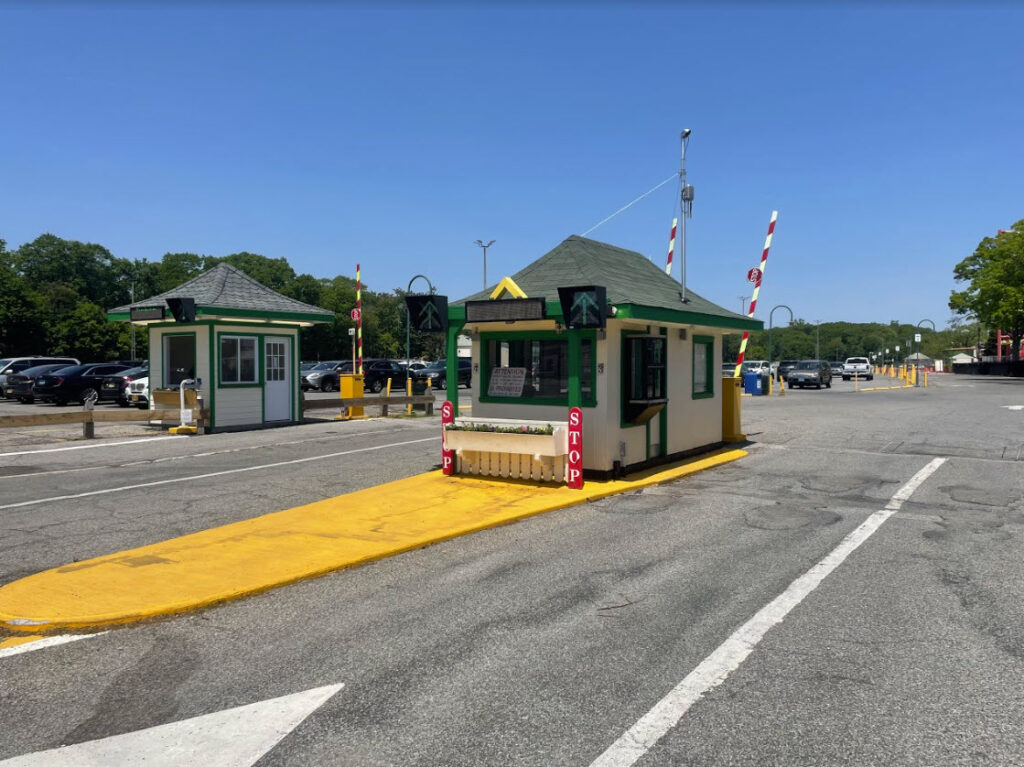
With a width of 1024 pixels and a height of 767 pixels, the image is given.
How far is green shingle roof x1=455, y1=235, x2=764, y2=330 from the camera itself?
10.5 metres

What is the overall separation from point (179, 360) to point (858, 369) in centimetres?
4926

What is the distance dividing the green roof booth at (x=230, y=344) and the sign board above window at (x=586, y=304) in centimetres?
1164

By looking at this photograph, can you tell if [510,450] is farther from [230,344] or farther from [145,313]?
[145,313]

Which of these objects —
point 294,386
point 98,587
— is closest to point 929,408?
point 294,386

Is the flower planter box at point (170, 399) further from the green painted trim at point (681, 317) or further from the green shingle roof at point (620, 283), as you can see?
the green painted trim at point (681, 317)

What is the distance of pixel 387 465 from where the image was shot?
12.6 metres

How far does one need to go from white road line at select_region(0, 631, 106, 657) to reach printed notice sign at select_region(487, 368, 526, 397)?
7.13m

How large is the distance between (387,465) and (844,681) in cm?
946

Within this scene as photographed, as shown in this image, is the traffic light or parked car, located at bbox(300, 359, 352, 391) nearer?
the traffic light

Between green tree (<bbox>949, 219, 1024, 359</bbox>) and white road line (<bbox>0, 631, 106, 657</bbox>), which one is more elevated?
green tree (<bbox>949, 219, 1024, 359</bbox>)

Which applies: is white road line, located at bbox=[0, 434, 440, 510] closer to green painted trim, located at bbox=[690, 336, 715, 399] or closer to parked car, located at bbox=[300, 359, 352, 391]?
green painted trim, located at bbox=[690, 336, 715, 399]

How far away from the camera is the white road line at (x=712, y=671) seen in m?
3.40

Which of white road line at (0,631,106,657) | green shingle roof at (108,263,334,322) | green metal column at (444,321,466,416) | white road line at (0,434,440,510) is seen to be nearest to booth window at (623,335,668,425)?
green metal column at (444,321,466,416)

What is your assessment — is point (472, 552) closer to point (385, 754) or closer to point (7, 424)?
point (385, 754)
